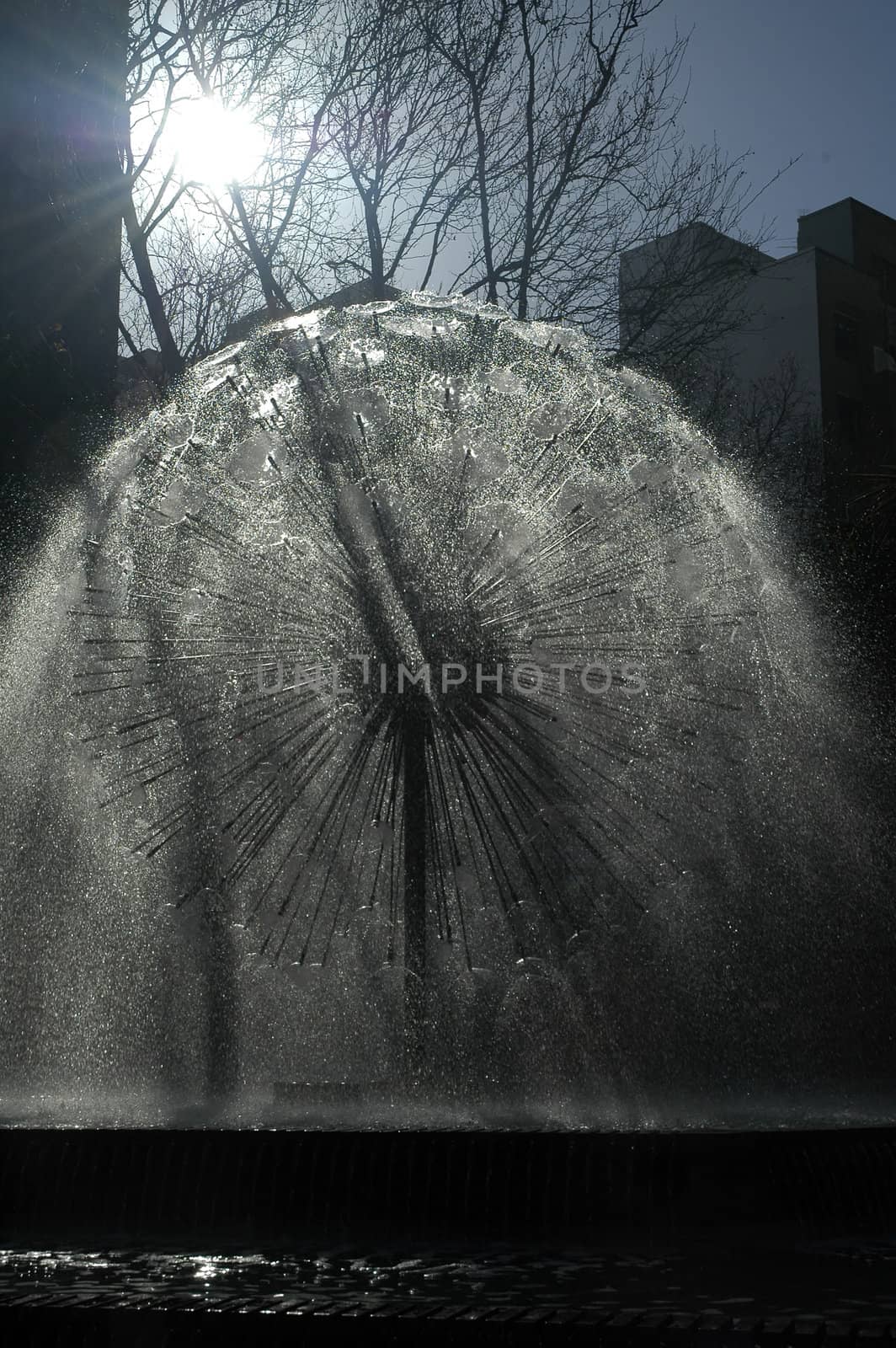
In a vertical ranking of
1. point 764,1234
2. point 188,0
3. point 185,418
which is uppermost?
point 188,0

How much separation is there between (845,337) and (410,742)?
29.9 m

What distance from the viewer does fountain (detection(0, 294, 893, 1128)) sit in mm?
5363

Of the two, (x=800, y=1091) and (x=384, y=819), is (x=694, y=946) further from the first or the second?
(x=384, y=819)

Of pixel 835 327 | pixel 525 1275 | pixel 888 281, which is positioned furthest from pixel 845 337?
pixel 525 1275

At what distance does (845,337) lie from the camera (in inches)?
1277

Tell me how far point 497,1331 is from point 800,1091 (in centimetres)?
326

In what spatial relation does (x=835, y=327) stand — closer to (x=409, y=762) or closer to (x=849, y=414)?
(x=849, y=414)

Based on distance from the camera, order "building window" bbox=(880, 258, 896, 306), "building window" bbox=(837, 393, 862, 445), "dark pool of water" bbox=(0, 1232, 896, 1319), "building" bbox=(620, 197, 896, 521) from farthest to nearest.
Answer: "building window" bbox=(880, 258, 896, 306)
"building window" bbox=(837, 393, 862, 445)
"building" bbox=(620, 197, 896, 521)
"dark pool of water" bbox=(0, 1232, 896, 1319)

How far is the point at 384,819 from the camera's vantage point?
565cm

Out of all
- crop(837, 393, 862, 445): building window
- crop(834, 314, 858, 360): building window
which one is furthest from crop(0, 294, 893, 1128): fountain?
crop(834, 314, 858, 360): building window

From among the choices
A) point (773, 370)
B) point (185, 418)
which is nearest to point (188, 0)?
point (185, 418)

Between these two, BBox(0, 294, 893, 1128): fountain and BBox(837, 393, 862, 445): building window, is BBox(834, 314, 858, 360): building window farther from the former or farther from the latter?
BBox(0, 294, 893, 1128): fountain

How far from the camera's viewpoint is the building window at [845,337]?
32.1 meters

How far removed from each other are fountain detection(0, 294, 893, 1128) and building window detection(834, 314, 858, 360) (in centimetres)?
2771
